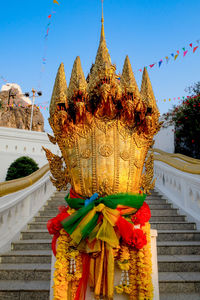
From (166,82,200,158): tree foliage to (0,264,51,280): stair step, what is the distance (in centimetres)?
841

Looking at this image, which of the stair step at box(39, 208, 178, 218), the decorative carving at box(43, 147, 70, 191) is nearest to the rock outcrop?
the stair step at box(39, 208, 178, 218)

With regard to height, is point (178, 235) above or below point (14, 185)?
below

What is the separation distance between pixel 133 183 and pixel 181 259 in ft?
6.20

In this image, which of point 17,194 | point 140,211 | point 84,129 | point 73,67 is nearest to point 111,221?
point 140,211

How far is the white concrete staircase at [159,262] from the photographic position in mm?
2516

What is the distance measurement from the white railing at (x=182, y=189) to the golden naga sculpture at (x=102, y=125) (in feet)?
9.15

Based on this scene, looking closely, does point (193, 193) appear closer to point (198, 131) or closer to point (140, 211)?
point (140, 211)

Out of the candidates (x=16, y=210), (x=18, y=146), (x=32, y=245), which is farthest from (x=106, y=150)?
(x=18, y=146)

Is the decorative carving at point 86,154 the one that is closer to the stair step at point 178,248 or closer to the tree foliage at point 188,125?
the stair step at point 178,248

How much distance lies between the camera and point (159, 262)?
288 centimetres

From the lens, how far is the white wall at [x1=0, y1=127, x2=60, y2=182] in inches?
529

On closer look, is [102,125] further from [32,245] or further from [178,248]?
[32,245]

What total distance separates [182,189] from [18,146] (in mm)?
11126

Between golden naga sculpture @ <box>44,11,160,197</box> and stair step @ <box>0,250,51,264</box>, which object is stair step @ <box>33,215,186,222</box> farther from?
golden naga sculpture @ <box>44,11,160,197</box>
